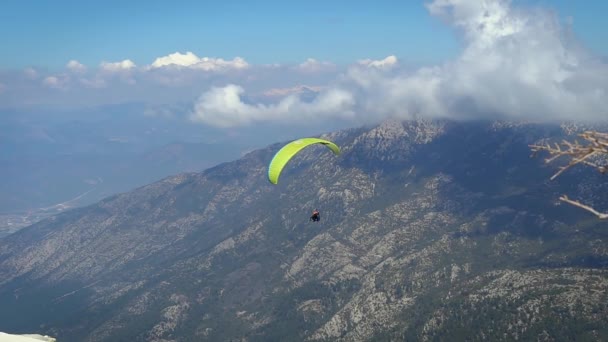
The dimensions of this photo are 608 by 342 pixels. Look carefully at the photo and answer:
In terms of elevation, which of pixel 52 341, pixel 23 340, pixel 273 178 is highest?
pixel 273 178

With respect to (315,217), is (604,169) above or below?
above

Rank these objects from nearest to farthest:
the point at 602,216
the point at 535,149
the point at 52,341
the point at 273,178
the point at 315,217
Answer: the point at 602,216 → the point at 535,149 → the point at 52,341 → the point at 273,178 → the point at 315,217

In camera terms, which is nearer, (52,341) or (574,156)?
(574,156)

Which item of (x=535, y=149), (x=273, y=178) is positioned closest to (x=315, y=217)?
(x=273, y=178)

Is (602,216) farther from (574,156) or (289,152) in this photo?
(289,152)

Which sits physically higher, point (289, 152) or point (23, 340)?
point (289, 152)

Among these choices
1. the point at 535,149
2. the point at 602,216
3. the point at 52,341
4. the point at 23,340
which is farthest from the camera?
the point at 52,341

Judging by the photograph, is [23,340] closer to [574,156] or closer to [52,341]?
[52,341]

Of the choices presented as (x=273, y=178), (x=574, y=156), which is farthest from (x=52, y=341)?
(x=574, y=156)

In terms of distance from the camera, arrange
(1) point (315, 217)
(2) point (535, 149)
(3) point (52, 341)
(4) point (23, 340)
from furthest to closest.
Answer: (1) point (315, 217), (3) point (52, 341), (4) point (23, 340), (2) point (535, 149)
